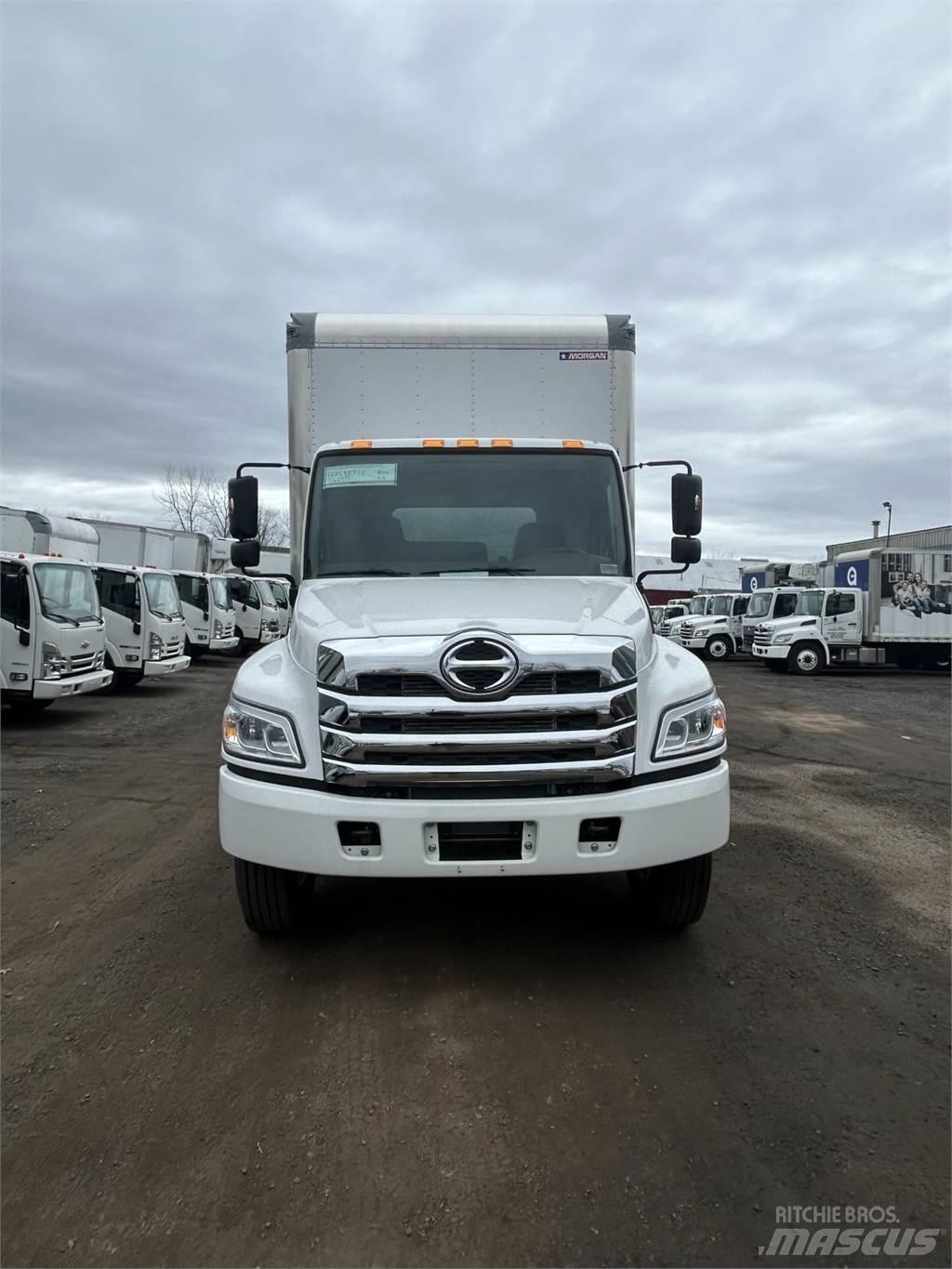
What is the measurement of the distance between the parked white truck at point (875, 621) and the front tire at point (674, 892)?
1882cm

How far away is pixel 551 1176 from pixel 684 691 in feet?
6.06

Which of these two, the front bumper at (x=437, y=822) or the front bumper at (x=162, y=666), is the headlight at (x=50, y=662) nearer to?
the front bumper at (x=162, y=666)

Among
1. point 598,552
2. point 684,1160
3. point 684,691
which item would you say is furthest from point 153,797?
point 684,1160

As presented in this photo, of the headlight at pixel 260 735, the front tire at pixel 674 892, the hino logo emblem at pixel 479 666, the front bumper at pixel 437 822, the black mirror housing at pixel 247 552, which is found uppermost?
the black mirror housing at pixel 247 552

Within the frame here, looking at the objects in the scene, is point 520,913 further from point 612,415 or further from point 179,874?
point 612,415

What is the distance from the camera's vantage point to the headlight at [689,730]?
10.9 ft

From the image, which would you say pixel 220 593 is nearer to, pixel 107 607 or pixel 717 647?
pixel 107 607

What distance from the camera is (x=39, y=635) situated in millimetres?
10211

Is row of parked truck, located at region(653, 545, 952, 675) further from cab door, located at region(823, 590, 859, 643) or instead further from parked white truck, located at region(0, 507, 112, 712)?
parked white truck, located at region(0, 507, 112, 712)

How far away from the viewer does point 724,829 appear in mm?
3375

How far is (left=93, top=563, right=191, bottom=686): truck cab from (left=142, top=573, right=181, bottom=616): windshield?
0.03m

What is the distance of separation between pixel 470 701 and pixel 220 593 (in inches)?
750

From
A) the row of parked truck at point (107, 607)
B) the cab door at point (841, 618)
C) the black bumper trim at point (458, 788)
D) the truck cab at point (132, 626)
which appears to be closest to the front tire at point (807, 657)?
the cab door at point (841, 618)

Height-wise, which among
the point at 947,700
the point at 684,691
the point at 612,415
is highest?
the point at 612,415
